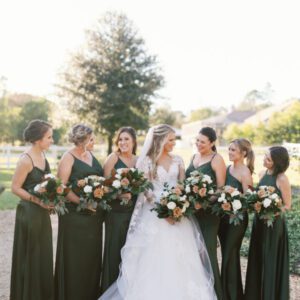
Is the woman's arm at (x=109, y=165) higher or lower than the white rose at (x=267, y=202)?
higher

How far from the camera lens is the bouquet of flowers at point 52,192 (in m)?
5.09

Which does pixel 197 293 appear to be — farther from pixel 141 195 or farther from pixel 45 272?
pixel 45 272

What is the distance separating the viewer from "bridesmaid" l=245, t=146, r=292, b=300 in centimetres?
555

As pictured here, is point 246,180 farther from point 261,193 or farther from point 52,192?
point 52,192

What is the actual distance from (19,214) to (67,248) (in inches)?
30.8

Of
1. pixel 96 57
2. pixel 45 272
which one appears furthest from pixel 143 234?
pixel 96 57

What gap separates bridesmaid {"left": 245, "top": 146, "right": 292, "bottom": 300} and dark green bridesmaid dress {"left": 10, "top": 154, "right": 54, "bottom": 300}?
9.06 ft

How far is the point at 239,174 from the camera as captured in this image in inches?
235

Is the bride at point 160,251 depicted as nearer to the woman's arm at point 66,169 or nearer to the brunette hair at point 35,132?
the woman's arm at point 66,169

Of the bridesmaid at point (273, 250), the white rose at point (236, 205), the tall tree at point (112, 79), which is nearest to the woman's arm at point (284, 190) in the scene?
the bridesmaid at point (273, 250)

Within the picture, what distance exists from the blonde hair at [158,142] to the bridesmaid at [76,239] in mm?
801

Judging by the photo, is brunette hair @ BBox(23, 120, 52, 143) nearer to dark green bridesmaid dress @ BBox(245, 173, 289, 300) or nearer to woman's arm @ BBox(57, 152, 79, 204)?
woman's arm @ BBox(57, 152, 79, 204)

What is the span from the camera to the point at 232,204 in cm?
530

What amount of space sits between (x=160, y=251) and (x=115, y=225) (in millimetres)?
717
